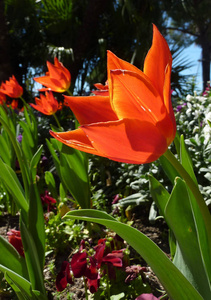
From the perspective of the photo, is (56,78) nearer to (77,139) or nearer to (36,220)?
(36,220)

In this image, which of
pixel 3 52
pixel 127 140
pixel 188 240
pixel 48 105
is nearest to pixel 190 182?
pixel 127 140

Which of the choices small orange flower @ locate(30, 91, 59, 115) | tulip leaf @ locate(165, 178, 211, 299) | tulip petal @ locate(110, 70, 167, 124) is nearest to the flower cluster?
tulip leaf @ locate(165, 178, 211, 299)

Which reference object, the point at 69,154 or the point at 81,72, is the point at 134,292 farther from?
the point at 81,72

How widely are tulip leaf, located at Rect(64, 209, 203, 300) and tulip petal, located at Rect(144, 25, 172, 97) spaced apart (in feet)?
0.76

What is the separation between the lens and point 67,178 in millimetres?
1488

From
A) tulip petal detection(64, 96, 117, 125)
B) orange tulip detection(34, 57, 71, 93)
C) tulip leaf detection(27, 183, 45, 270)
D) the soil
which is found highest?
orange tulip detection(34, 57, 71, 93)

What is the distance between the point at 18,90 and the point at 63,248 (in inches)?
45.5

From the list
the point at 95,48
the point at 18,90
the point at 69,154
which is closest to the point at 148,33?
the point at 95,48

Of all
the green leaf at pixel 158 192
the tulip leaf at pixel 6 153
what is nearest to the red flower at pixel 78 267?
the green leaf at pixel 158 192

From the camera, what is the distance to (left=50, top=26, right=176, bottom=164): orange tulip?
387 millimetres

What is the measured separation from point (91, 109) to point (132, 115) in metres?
0.08

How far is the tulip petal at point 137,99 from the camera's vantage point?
1.36 ft

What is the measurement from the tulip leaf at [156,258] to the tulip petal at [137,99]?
0.60 ft

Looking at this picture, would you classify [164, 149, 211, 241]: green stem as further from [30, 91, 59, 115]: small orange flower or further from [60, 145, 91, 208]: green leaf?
[30, 91, 59, 115]: small orange flower
